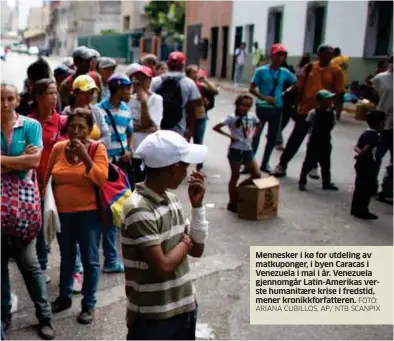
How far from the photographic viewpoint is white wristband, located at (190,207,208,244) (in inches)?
81.2

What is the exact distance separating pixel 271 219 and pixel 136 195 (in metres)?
3.34

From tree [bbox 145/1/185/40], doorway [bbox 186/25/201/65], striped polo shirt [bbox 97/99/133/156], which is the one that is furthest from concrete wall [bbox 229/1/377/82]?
tree [bbox 145/1/185/40]

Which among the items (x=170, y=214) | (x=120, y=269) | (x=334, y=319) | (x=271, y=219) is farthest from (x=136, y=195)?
(x=271, y=219)

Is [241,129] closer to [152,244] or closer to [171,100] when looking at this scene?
[171,100]

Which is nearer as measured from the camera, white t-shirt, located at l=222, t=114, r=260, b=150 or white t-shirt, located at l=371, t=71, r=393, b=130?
white t-shirt, located at l=222, t=114, r=260, b=150

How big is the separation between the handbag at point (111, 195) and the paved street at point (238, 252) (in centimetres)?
38

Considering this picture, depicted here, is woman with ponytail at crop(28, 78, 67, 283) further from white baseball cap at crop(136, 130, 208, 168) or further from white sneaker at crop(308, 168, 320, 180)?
white sneaker at crop(308, 168, 320, 180)

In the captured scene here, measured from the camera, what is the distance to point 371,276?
7.84ft

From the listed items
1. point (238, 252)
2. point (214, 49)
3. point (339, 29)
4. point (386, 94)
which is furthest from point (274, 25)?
point (238, 252)

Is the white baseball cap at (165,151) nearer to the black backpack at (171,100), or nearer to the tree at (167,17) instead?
the black backpack at (171,100)

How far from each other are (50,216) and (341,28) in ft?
37.7

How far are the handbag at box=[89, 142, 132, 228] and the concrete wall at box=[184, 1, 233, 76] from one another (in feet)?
50.9

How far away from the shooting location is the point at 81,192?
3.18 meters

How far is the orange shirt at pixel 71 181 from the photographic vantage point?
316 centimetres
